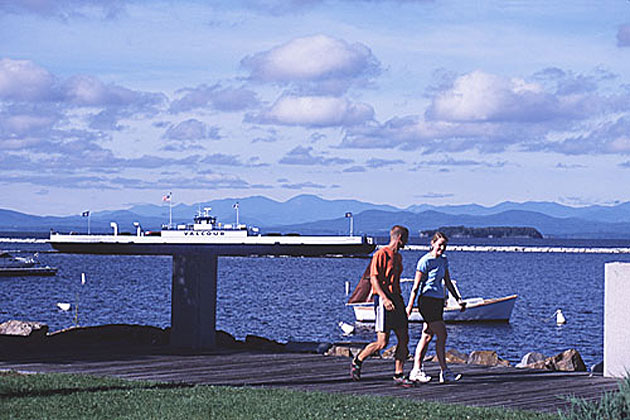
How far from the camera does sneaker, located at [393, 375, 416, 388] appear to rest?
12.6 metres

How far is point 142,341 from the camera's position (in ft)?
56.0

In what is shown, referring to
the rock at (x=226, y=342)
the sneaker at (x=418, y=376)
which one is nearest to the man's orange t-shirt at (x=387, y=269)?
the sneaker at (x=418, y=376)

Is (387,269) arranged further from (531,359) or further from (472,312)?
(472,312)

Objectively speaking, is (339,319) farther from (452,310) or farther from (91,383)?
(91,383)

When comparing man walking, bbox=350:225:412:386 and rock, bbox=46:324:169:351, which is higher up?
man walking, bbox=350:225:412:386

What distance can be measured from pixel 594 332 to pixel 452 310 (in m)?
7.17

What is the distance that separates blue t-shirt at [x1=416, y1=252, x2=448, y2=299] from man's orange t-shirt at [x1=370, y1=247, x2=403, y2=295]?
290 millimetres

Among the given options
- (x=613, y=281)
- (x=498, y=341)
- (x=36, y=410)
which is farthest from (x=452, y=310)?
(x=36, y=410)

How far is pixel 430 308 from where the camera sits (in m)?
12.7

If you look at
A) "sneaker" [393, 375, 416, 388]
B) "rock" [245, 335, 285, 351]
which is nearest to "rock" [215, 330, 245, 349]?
"rock" [245, 335, 285, 351]

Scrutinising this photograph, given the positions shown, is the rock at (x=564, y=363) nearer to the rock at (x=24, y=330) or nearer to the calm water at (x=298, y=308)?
the rock at (x=24, y=330)

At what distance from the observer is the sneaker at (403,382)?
495 inches

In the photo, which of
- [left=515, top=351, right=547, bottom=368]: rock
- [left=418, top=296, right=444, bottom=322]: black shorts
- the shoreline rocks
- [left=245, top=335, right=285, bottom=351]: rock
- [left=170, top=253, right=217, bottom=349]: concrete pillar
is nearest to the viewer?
[left=418, top=296, right=444, bottom=322]: black shorts

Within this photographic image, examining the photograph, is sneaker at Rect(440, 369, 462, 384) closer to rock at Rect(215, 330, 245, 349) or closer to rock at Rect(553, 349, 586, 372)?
rock at Rect(553, 349, 586, 372)
